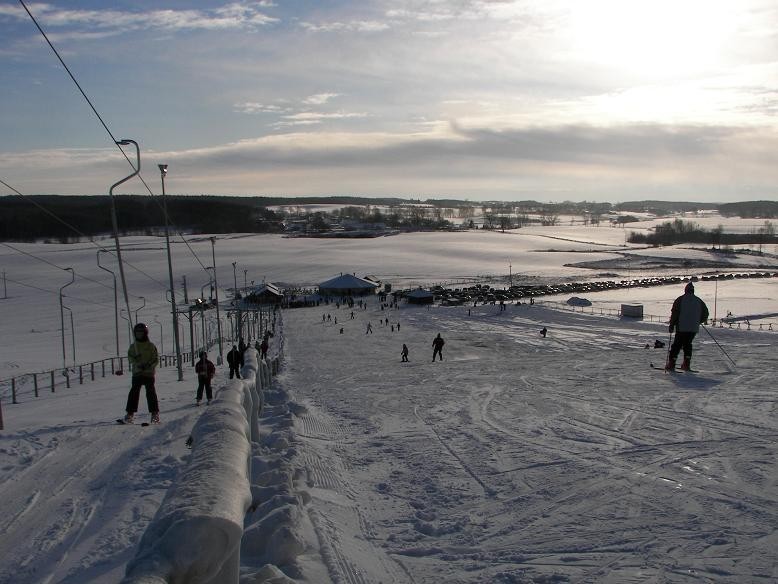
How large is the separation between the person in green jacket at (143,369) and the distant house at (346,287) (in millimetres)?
60418

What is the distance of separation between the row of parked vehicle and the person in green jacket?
49.5 metres

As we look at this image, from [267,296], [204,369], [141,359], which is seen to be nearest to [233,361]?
[204,369]

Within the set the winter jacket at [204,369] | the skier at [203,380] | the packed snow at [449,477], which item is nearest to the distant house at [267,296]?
the packed snow at [449,477]

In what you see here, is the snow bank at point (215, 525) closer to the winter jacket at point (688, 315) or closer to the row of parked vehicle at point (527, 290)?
the winter jacket at point (688, 315)

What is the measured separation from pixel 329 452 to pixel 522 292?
63667 millimetres

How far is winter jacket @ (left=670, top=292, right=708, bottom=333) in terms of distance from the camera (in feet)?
42.2

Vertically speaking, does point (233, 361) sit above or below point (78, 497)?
below

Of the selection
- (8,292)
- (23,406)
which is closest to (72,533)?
(23,406)

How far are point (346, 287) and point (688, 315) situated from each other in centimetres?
5693

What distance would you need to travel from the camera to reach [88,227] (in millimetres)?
156000

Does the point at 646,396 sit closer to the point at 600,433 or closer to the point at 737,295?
the point at 600,433

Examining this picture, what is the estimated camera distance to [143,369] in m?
8.09

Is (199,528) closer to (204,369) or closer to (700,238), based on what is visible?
(204,369)

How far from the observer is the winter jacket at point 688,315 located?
506 inches
